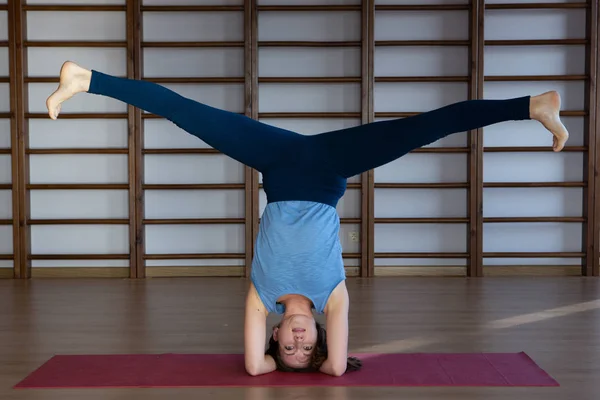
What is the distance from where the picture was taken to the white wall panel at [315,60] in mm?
5875

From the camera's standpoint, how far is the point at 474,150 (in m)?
5.79

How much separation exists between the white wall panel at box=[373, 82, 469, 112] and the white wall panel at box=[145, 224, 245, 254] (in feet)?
5.33

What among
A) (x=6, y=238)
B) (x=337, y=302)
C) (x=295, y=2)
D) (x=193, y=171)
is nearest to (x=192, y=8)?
(x=295, y=2)

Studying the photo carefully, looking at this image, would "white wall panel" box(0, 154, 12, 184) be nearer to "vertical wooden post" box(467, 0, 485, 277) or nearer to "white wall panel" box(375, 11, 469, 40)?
"white wall panel" box(375, 11, 469, 40)

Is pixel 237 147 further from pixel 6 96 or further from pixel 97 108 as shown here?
pixel 6 96

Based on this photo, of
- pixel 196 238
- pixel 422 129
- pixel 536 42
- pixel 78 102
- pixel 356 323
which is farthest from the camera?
pixel 196 238

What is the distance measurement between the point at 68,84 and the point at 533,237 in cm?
441

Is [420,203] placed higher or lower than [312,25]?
lower

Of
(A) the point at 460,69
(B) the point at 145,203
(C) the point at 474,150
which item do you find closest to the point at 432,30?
(A) the point at 460,69

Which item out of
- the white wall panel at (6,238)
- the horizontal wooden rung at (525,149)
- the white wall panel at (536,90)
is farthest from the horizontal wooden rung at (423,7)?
the white wall panel at (6,238)

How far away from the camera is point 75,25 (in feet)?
19.2

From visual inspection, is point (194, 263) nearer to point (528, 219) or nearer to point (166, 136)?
point (166, 136)

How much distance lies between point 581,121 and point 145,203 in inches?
149

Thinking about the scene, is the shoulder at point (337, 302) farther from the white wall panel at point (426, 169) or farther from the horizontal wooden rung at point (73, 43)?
the horizontal wooden rung at point (73, 43)
